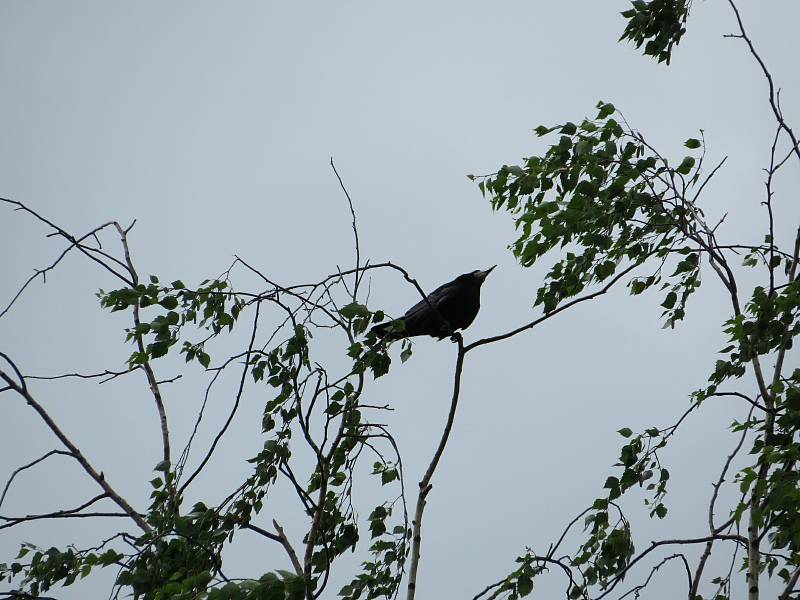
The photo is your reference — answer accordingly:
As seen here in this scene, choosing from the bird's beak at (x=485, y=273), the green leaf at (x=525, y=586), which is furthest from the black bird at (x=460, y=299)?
the green leaf at (x=525, y=586)

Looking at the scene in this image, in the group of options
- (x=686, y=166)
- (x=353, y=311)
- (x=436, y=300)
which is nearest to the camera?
(x=353, y=311)

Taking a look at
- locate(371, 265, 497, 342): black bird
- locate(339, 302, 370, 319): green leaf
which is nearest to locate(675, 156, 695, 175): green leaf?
locate(339, 302, 370, 319): green leaf

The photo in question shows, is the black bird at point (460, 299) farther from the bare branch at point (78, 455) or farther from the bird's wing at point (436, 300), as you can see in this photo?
the bare branch at point (78, 455)

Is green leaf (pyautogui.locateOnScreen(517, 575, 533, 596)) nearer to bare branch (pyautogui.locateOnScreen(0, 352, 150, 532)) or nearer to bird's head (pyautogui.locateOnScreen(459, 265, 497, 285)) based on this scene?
bare branch (pyautogui.locateOnScreen(0, 352, 150, 532))

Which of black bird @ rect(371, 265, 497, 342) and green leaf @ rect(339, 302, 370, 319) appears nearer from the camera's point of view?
green leaf @ rect(339, 302, 370, 319)

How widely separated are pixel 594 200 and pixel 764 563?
2115mm

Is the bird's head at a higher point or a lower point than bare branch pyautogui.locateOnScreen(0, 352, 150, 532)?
higher

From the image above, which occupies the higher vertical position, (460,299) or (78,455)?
(460,299)

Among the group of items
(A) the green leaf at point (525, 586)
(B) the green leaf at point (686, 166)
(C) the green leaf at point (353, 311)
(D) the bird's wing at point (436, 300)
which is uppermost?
(D) the bird's wing at point (436, 300)

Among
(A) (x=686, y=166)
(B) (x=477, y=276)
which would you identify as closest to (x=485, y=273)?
(B) (x=477, y=276)

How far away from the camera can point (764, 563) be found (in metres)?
3.84

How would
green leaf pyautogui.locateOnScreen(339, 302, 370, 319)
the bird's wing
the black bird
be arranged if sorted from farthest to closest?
1. the black bird
2. the bird's wing
3. green leaf pyautogui.locateOnScreen(339, 302, 370, 319)

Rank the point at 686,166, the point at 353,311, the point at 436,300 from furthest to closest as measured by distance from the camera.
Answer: the point at 436,300 < the point at 686,166 < the point at 353,311

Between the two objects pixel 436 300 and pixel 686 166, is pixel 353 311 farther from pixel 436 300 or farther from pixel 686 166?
pixel 436 300
